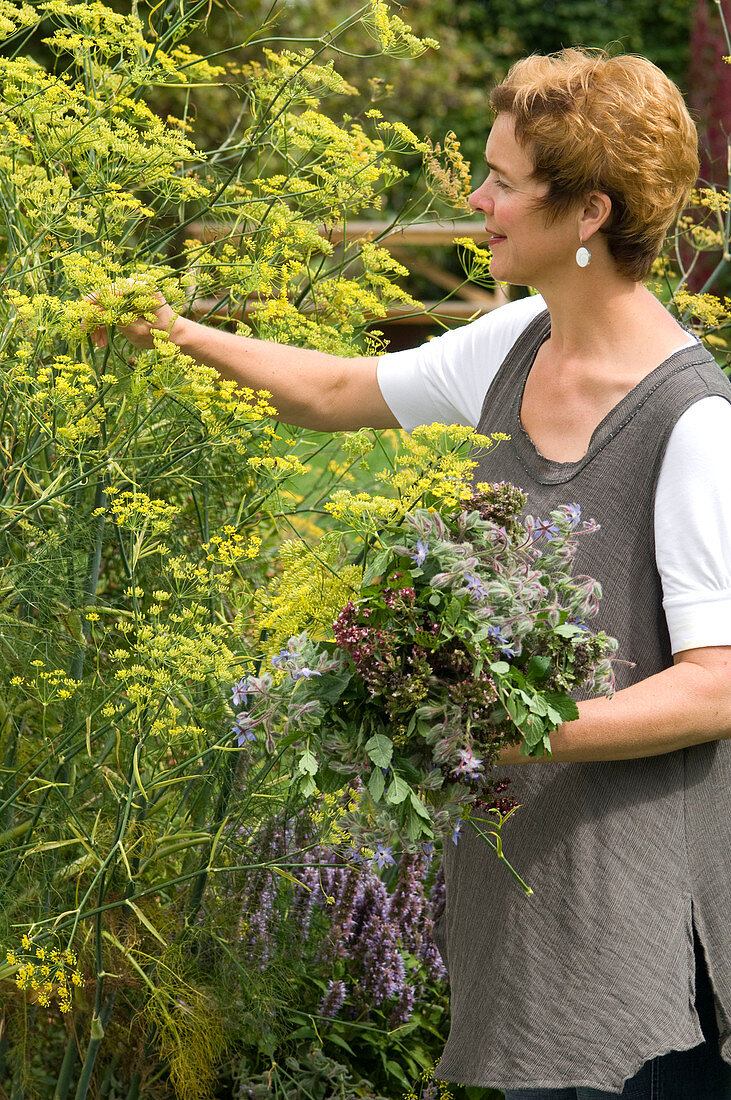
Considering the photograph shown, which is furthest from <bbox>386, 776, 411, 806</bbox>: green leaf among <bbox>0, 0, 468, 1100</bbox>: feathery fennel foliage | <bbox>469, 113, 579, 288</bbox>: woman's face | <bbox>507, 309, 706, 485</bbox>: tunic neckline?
<bbox>469, 113, 579, 288</bbox>: woman's face

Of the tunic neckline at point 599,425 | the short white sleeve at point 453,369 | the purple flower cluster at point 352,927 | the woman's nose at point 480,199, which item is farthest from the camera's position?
the purple flower cluster at point 352,927

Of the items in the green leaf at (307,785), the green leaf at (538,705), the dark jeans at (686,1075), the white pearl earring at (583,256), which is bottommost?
the dark jeans at (686,1075)

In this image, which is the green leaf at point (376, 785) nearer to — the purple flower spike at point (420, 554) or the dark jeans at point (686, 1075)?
the purple flower spike at point (420, 554)

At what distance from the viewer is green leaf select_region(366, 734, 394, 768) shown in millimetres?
1316

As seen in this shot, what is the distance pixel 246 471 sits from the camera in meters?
2.33

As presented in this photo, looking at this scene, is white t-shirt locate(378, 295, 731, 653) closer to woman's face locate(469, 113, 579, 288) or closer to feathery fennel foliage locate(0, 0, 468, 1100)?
woman's face locate(469, 113, 579, 288)

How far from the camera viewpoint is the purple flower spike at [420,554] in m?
1.32

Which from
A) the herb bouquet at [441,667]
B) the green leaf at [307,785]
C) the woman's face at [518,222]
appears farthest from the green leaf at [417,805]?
the woman's face at [518,222]

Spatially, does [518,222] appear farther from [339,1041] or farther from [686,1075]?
[339,1041]

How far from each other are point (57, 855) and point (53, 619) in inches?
16.5

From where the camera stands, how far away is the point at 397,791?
1.33m

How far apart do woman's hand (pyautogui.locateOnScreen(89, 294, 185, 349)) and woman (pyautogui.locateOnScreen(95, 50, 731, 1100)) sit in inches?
4.6

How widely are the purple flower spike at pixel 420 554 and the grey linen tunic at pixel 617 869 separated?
363 millimetres

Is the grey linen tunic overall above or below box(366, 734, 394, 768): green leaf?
below
